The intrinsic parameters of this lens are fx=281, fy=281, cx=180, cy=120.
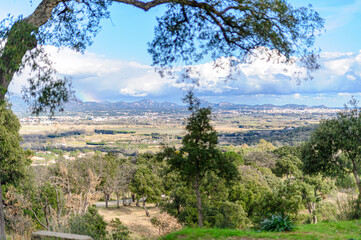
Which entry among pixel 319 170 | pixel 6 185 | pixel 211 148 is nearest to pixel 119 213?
→ pixel 6 185

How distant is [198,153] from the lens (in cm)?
1627

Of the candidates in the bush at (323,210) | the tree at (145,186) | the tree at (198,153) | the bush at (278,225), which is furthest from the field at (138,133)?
the bush at (278,225)

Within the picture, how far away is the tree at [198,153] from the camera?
54.0 feet

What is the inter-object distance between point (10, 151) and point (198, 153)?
11288 millimetres

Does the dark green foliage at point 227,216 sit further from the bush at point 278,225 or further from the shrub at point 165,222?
the bush at point 278,225

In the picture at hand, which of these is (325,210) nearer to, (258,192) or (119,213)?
(258,192)

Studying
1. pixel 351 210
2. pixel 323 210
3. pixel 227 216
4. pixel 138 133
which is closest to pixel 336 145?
pixel 351 210

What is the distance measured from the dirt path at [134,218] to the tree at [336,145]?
15.6 m

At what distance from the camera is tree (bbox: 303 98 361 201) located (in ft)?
52.0

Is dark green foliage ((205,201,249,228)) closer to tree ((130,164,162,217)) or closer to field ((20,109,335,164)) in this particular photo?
tree ((130,164,162,217))

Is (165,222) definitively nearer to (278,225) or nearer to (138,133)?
(278,225)

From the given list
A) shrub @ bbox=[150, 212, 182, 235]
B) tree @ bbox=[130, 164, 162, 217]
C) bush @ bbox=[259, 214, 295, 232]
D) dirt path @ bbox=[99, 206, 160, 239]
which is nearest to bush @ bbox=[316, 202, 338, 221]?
shrub @ bbox=[150, 212, 182, 235]

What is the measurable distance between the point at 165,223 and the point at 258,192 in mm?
A: 10546

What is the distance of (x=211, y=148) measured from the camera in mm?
16766
